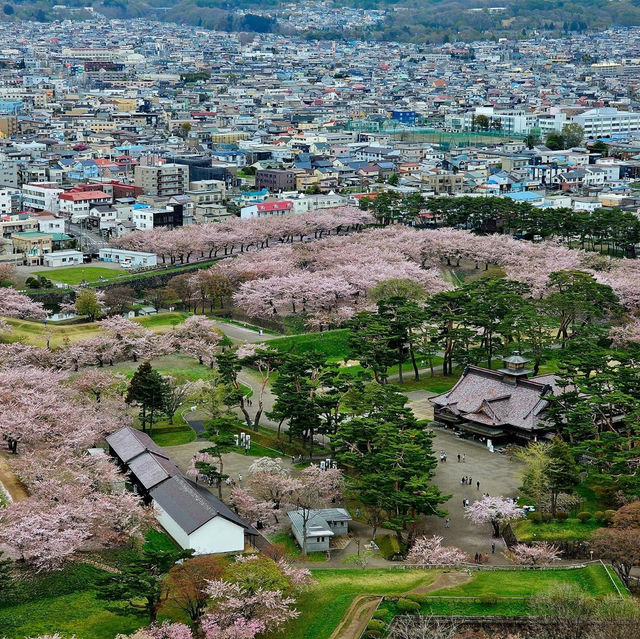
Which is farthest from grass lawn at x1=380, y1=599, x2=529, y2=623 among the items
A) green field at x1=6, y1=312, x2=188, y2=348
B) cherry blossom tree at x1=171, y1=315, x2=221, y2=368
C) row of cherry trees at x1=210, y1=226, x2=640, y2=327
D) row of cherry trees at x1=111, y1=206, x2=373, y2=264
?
row of cherry trees at x1=111, y1=206, x2=373, y2=264

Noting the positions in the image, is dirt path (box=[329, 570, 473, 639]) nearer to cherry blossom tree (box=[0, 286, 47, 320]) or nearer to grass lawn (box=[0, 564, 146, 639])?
grass lawn (box=[0, 564, 146, 639])

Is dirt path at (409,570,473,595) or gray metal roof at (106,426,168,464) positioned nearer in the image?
dirt path at (409,570,473,595)

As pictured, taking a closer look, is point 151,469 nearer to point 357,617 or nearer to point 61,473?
point 61,473

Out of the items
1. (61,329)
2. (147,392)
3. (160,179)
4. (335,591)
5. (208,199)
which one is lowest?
(208,199)

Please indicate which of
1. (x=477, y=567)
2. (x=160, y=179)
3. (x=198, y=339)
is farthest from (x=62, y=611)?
(x=160, y=179)

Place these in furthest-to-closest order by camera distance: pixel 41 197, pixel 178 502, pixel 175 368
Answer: pixel 41 197
pixel 175 368
pixel 178 502

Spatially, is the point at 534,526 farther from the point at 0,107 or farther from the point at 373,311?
the point at 0,107

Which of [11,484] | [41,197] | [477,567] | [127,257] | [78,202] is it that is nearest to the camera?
[477,567]
